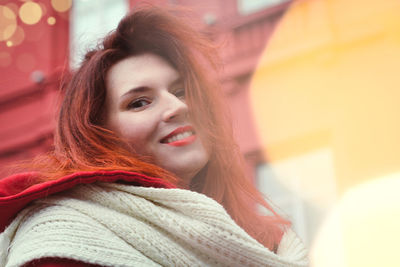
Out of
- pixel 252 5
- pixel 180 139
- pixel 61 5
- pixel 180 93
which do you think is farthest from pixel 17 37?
pixel 180 139

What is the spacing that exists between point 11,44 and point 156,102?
425cm

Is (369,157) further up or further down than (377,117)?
further down

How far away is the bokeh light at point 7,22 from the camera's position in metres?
4.64

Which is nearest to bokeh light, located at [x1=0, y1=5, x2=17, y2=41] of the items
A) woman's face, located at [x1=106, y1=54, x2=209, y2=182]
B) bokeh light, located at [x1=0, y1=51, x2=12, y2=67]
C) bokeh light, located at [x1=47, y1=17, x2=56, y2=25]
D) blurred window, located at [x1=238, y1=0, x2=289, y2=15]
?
bokeh light, located at [x1=0, y1=51, x2=12, y2=67]

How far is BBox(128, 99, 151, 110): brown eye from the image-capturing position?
38.3 inches

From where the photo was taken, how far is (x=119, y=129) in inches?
37.8

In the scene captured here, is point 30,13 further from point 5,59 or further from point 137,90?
point 137,90

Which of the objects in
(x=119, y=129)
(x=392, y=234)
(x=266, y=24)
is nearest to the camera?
(x=119, y=129)

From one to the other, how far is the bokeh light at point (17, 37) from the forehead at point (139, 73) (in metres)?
4.01

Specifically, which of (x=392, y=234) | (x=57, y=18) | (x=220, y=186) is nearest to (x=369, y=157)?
(x=392, y=234)

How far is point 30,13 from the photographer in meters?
5.02

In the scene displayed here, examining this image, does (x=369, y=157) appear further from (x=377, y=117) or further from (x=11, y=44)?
(x=11, y=44)

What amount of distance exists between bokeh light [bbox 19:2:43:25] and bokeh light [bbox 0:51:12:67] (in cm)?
38

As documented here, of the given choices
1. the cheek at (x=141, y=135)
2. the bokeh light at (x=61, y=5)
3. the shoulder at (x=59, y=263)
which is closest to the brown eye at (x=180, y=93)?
the cheek at (x=141, y=135)
